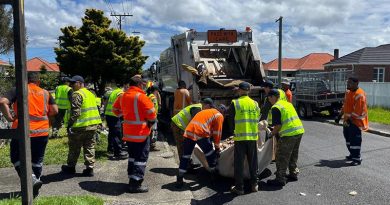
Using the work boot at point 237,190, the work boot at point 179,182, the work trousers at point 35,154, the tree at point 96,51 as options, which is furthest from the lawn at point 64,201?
the tree at point 96,51

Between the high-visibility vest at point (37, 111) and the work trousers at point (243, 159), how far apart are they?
2.80m

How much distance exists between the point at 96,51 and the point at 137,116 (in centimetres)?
1824

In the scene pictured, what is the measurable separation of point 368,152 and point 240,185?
4.83m

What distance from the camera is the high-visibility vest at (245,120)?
6.16 m

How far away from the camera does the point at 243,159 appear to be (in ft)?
20.5

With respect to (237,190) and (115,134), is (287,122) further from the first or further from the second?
(115,134)

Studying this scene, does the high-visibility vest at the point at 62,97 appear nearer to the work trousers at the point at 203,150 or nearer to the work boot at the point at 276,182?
the work trousers at the point at 203,150

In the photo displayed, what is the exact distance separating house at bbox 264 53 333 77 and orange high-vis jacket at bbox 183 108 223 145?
58.6 meters

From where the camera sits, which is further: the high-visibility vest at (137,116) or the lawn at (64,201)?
the high-visibility vest at (137,116)

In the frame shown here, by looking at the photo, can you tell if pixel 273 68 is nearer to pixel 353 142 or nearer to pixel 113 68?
pixel 113 68

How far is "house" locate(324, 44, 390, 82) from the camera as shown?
1414 inches

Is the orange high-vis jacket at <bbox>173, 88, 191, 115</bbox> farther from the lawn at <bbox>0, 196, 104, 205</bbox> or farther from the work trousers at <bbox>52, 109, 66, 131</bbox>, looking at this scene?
the lawn at <bbox>0, 196, 104, 205</bbox>

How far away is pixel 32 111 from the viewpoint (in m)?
5.66

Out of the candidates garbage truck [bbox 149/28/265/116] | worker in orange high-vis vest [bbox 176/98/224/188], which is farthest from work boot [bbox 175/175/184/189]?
garbage truck [bbox 149/28/265/116]
